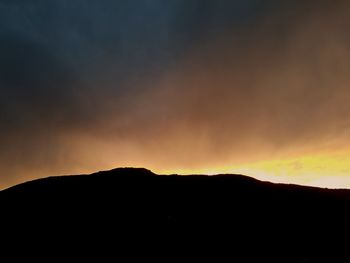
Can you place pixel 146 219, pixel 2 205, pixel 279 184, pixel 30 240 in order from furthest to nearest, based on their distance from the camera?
pixel 279 184 < pixel 2 205 < pixel 146 219 < pixel 30 240

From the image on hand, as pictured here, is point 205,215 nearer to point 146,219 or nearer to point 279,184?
point 146,219

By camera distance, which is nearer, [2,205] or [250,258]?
[250,258]

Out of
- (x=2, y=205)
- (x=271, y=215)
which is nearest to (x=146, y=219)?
(x=271, y=215)

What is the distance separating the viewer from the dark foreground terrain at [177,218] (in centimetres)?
3058

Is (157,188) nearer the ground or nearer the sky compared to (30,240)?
nearer the sky

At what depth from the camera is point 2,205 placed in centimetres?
3878

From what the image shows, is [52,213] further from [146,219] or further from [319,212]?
[319,212]

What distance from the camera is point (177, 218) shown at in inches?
1366

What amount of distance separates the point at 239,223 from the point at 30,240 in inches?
730

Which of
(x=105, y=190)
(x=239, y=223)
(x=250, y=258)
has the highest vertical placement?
(x=105, y=190)

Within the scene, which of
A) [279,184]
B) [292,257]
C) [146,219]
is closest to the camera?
[292,257]

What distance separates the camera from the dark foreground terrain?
30578 millimetres

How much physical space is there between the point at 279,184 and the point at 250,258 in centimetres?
1701

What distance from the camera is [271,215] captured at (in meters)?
35.7
